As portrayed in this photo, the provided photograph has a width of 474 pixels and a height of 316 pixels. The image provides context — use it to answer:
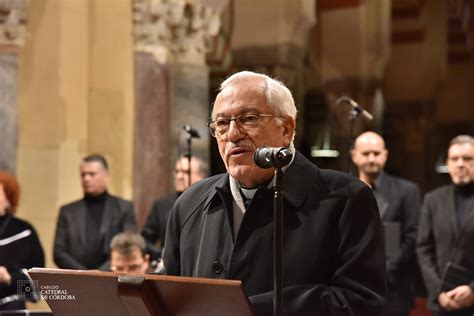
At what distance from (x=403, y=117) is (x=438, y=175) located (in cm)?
245

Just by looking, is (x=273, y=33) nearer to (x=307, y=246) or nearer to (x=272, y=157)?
(x=307, y=246)

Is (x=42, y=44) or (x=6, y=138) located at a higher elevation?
(x=42, y=44)

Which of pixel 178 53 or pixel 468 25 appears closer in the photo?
pixel 178 53

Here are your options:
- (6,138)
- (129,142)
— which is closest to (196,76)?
(129,142)

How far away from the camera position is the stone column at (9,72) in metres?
7.83

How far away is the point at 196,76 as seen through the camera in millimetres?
9625

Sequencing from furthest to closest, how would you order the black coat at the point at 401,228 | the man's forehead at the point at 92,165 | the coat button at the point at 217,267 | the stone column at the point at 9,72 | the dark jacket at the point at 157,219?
the stone column at the point at 9,72
the dark jacket at the point at 157,219
the man's forehead at the point at 92,165
the black coat at the point at 401,228
the coat button at the point at 217,267

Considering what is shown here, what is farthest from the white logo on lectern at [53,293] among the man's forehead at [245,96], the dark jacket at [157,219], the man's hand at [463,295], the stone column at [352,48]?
the stone column at [352,48]

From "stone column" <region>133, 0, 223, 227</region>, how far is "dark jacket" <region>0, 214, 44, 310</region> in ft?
8.95

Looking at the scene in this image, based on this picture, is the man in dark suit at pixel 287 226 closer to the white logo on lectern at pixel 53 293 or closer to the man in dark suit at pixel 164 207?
the white logo on lectern at pixel 53 293

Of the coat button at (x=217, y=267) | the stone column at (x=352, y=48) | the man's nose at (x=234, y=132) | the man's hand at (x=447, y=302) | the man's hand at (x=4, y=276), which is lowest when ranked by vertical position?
the man's hand at (x=447, y=302)

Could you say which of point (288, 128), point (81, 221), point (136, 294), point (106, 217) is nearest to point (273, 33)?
point (106, 217)

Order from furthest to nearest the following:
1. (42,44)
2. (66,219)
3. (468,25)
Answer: (468,25) < (42,44) < (66,219)

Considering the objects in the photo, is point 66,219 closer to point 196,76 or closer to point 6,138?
point 6,138
